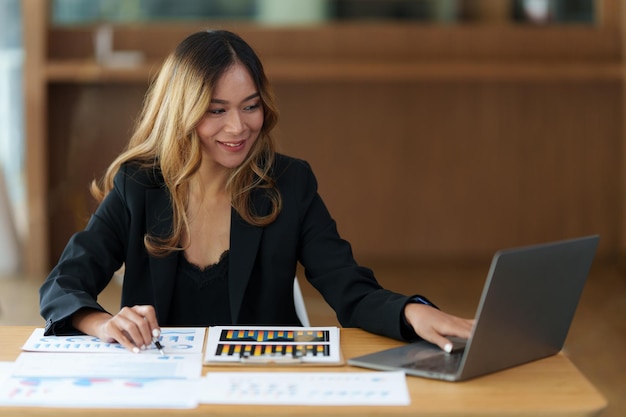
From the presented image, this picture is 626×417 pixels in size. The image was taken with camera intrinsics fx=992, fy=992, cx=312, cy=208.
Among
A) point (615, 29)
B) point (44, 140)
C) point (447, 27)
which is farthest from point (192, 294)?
point (615, 29)

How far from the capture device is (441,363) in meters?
1.55

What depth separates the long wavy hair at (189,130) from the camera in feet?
6.44

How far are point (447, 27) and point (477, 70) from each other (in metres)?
0.38

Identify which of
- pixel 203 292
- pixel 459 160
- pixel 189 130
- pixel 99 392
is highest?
pixel 189 130

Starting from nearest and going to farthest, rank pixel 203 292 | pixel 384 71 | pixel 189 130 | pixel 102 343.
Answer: pixel 102 343, pixel 189 130, pixel 203 292, pixel 384 71

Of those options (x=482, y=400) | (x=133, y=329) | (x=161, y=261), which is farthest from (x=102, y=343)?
(x=482, y=400)

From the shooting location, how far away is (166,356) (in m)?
1.58

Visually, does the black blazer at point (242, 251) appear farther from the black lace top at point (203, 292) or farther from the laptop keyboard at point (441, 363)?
the laptop keyboard at point (441, 363)

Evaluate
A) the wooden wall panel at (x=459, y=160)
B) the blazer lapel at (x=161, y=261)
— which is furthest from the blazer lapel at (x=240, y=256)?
the wooden wall panel at (x=459, y=160)

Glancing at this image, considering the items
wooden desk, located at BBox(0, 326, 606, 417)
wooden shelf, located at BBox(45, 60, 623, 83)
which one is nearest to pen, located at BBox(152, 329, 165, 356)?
wooden desk, located at BBox(0, 326, 606, 417)

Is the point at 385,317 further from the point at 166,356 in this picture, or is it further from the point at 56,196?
the point at 56,196

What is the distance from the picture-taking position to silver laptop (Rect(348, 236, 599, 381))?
140 centimetres

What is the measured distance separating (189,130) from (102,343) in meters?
0.50

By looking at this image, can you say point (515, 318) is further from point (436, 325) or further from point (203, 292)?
point (203, 292)
